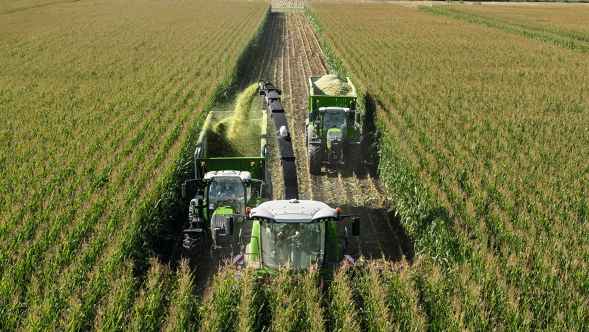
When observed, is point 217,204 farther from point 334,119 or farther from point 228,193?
point 334,119

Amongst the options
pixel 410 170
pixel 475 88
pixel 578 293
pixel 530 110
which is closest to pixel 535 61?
pixel 475 88

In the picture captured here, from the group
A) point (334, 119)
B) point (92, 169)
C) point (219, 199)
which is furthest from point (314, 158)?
point (92, 169)

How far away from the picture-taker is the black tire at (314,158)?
18625 millimetres

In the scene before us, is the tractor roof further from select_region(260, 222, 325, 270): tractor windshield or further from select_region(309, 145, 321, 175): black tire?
select_region(309, 145, 321, 175): black tire

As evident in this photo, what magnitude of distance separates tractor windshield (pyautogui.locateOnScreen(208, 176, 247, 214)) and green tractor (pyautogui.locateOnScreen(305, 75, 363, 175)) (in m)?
5.68

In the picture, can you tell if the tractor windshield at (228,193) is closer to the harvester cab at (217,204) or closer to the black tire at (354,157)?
the harvester cab at (217,204)

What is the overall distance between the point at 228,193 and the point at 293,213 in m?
3.41

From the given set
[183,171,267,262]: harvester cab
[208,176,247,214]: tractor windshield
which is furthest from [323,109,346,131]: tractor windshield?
[208,176,247,214]: tractor windshield

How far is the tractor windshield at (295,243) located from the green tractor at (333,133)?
27.6ft

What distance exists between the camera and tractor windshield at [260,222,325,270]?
33.8 feet

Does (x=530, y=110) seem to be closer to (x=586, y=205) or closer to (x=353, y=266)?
(x=586, y=205)

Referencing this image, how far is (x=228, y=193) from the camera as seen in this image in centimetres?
1330

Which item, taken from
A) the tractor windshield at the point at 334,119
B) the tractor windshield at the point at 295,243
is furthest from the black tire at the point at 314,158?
the tractor windshield at the point at 295,243

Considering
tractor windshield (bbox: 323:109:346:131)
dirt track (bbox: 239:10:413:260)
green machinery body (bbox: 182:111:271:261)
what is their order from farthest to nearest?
tractor windshield (bbox: 323:109:346:131) → dirt track (bbox: 239:10:413:260) → green machinery body (bbox: 182:111:271:261)
